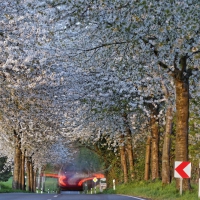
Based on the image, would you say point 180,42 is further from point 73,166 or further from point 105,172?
point 73,166

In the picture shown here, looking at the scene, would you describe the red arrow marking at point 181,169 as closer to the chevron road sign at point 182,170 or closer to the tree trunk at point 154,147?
the chevron road sign at point 182,170

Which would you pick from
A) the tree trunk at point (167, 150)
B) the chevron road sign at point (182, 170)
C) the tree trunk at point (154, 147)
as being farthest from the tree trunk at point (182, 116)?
the tree trunk at point (154, 147)

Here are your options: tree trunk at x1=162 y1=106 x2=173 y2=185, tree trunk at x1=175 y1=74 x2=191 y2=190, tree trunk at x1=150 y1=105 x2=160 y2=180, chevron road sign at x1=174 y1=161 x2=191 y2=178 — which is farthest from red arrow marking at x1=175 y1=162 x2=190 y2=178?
tree trunk at x1=150 y1=105 x2=160 y2=180

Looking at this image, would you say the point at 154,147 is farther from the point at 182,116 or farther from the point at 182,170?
the point at 182,170

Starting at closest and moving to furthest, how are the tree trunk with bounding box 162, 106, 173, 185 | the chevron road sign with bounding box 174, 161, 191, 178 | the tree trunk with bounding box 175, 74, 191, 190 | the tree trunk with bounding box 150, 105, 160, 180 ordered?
the chevron road sign with bounding box 174, 161, 191, 178 → the tree trunk with bounding box 175, 74, 191, 190 → the tree trunk with bounding box 162, 106, 173, 185 → the tree trunk with bounding box 150, 105, 160, 180

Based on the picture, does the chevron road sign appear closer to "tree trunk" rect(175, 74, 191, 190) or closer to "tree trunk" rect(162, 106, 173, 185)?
"tree trunk" rect(175, 74, 191, 190)

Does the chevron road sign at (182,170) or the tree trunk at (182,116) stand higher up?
the tree trunk at (182,116)

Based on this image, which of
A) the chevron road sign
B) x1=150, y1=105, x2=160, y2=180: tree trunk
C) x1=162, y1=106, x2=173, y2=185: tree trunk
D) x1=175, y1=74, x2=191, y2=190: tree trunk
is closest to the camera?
the chevron road sign

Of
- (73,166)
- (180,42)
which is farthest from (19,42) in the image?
(73,166)

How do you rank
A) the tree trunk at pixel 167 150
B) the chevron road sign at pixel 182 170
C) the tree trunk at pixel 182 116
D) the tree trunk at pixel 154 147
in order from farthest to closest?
the tree trunk at pixel 154 147 → the tree trunk at pixel 167 150 → the tree trunk at pixel 182 116 → the chevron road sign at pixel 182 170

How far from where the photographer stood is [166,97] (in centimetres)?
2447

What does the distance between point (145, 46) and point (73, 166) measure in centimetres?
4795

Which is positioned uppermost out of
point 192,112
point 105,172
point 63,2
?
point 63,2

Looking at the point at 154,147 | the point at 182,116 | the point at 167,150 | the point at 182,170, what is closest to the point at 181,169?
the point at 182,170
